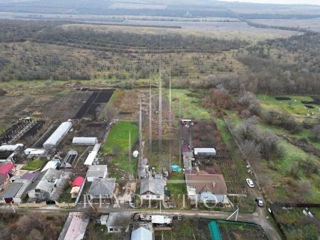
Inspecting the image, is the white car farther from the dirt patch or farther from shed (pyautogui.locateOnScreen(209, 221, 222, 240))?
the dirt patch

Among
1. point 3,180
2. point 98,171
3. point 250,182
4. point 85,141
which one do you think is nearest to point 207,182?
point 250,182

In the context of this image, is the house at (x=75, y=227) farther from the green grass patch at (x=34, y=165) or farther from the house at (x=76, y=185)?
the green grass patch at (x=34, y=165)

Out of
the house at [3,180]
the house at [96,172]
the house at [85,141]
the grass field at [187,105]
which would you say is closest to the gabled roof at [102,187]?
the house at [96,172]

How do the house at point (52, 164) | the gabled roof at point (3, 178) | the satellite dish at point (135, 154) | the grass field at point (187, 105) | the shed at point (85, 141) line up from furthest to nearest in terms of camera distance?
the grass field at point (187, 105) → the shed at point (85, 141) → the satellite dish at point (135, 154) → the house at point (52, 164) → the gabled roof at point (3, 178)

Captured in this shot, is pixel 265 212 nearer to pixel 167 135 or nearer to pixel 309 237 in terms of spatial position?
pixel 309 237

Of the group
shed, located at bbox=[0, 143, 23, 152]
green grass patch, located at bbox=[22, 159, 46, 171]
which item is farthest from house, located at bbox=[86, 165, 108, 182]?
shed, located at bbox=[0, 143, 23, 152]

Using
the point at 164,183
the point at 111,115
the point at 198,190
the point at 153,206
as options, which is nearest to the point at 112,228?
the point at 153,206
